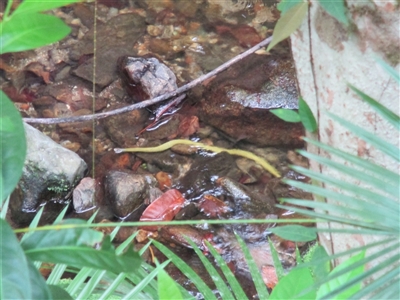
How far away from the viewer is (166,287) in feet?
2.18

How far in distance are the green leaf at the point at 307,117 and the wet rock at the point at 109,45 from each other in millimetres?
2467

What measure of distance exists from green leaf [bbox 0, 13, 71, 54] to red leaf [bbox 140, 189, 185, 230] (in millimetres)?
1951

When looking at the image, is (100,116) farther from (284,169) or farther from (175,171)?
(284,169)

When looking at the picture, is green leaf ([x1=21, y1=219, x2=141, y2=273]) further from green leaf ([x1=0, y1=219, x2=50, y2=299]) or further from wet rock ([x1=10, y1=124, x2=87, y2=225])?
wet rock ([x1=10, y1=124, x2=87, y2=225])

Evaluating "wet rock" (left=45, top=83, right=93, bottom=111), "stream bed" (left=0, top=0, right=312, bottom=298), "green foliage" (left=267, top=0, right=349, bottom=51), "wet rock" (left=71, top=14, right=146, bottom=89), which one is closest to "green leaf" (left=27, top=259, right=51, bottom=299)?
"green foliage" (left=267, top=0, right=349, bottom=51)

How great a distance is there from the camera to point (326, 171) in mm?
851

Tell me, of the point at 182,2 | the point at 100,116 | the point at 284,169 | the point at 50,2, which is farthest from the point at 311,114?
the point at 182,2

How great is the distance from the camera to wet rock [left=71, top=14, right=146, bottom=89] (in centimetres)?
316

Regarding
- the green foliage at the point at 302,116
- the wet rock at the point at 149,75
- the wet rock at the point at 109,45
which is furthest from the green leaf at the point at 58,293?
the wet rock at the point at 109,45

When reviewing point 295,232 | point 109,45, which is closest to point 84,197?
point 109,45

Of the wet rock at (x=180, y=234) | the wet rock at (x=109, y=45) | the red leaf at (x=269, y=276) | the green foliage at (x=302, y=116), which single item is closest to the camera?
Result: the green foliage at (x=302, y=116)

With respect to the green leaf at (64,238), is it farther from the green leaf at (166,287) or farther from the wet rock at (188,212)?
the wet rock at (188,212)

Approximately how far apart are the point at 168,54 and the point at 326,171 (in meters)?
2.67

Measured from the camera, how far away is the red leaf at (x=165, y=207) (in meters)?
2.34
